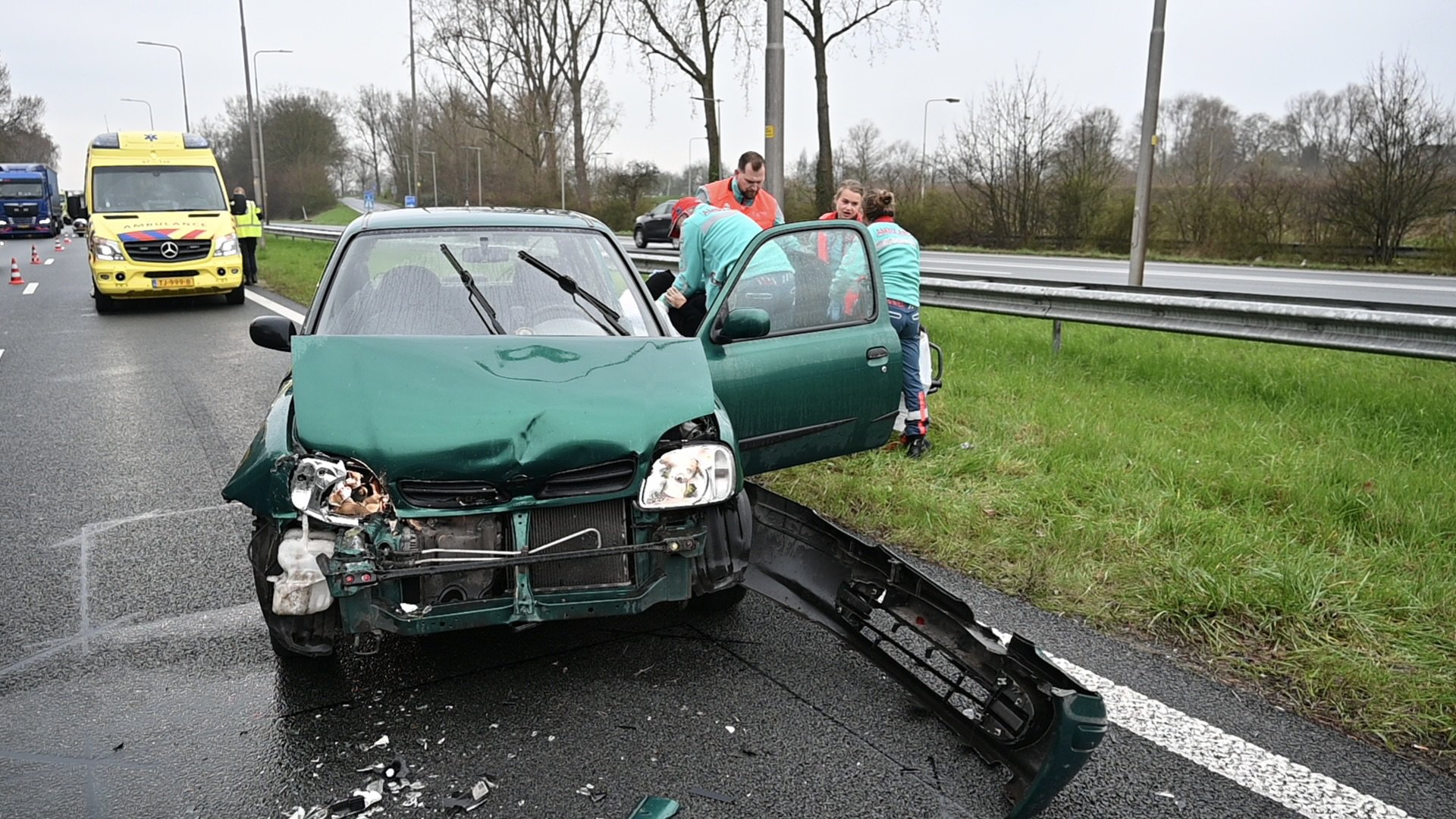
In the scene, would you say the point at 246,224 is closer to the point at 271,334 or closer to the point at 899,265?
the point at 899,265

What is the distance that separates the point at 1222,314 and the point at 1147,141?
727 cm

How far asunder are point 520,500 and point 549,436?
22 centimetres

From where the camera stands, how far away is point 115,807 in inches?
107

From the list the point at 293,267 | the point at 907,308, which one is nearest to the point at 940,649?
the point at 907,308

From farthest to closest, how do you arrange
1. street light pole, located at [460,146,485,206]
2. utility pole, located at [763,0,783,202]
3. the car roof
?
street light pole, located at [460,146,485,206]
utility pole, located at [763,0,783,202]
the car roof

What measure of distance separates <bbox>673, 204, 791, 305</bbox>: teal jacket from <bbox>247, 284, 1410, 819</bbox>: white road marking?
273cm

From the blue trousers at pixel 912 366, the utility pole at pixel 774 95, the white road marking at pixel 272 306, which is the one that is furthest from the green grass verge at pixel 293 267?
the blue trousers at pixel 912 366

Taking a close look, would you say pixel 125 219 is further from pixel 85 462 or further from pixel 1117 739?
pixel 1117 739

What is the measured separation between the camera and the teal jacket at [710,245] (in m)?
5.49

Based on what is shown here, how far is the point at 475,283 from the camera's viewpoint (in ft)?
14.0

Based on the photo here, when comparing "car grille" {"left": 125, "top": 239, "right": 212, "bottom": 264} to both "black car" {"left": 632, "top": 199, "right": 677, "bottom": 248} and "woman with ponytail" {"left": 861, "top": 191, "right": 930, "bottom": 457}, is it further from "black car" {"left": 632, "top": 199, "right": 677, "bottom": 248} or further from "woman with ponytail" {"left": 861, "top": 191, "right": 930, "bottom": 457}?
"black car" {"left": 632, "top": 199, "right": 677, "bottom": 248}

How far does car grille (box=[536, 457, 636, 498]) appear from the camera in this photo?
3086 mm

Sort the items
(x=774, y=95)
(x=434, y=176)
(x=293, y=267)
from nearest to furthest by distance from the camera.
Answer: (x=774, y=95) < (x=293, y=267) < (x=434, y=176)

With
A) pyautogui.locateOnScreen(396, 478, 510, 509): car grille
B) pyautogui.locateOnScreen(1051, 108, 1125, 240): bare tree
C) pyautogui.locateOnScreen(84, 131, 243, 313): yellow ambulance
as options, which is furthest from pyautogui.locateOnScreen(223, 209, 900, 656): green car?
pyautogui.locateOnScreen(1051, 108, 1125, 240): bare tree
